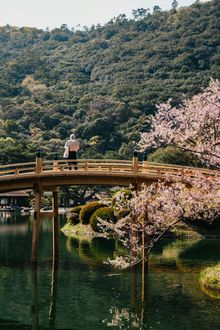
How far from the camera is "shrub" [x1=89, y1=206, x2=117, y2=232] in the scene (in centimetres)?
4700

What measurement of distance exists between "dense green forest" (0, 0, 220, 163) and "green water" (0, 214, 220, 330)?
5378cm

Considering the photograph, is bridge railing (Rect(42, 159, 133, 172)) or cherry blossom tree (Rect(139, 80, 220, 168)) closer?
cherry blossom tree (Rect(139, 80, 220, 168))

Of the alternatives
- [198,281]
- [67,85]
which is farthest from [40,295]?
[67,85]

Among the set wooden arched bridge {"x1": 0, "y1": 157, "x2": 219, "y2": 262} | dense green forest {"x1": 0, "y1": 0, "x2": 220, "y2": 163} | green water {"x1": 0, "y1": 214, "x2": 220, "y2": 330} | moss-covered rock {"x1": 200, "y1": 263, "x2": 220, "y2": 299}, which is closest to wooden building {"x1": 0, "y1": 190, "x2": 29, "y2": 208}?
dense green forest {"x1": 0, "y1": 0, "x2": 220, "y2": 163}

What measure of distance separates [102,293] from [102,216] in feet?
69.2

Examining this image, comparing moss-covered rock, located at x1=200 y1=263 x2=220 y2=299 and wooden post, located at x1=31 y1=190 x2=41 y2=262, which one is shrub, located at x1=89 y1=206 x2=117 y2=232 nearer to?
wooden post, located at x1=31 y1=190 x2=41 y2=262

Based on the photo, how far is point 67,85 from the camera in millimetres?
163000

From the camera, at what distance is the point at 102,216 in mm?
47562

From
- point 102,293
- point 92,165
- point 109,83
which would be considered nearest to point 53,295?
point 102,293

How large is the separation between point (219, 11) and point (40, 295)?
149075 mm

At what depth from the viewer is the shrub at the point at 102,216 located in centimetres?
4700

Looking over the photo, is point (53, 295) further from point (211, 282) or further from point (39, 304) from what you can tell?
point (211, 282)

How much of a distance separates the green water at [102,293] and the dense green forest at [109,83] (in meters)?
53.8

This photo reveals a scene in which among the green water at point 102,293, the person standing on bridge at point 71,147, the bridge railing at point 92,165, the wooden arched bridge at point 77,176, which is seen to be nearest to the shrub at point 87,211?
the green water at point 102,293
